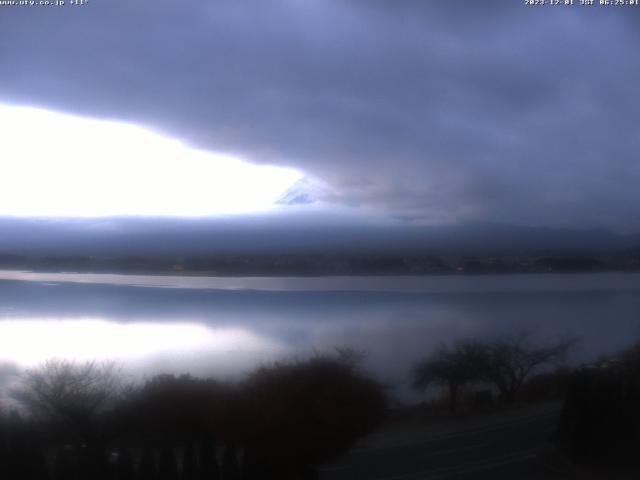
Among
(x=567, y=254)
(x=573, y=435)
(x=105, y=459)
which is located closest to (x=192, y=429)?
(x=105, y=459)

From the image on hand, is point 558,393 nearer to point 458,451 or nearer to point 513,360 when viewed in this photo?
point 513,360

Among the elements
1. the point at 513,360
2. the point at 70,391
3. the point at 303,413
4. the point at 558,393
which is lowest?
the point at 558,393

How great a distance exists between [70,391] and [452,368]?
3663mm

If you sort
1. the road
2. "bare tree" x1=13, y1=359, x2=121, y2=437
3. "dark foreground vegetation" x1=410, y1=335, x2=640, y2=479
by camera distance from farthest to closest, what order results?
1. "dark foreground vegetation" x1=410, y1=335, x2=640, y2=479
2. the road
3. "bare tree" x1=13, y1=359, x2=121, y2=437

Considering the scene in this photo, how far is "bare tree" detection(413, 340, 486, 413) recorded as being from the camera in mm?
6922

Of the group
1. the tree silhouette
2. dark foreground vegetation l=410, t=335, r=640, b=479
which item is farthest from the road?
the tree silhouette

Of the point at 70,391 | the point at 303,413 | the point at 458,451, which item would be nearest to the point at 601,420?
the point at 458,451

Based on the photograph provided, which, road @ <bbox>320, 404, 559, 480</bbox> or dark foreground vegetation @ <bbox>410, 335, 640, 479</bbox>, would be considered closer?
road @ <bbox>320, 404, 559, 480</bbox>

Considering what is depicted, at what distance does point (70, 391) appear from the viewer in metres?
6.11

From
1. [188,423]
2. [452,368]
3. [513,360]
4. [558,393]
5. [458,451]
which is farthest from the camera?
[513,360]

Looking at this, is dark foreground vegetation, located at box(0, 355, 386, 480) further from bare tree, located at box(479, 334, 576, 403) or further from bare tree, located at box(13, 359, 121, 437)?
bare tree, located at box(479, 334, 576, 403)

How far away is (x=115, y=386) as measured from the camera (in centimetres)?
625

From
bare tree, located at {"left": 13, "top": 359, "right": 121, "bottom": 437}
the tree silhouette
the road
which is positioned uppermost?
bare tree, located at {"left": 13, "top": 359, "right": 121, "bottom": 437}

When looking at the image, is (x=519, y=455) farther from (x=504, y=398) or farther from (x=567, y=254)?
(x=567, y=254)
